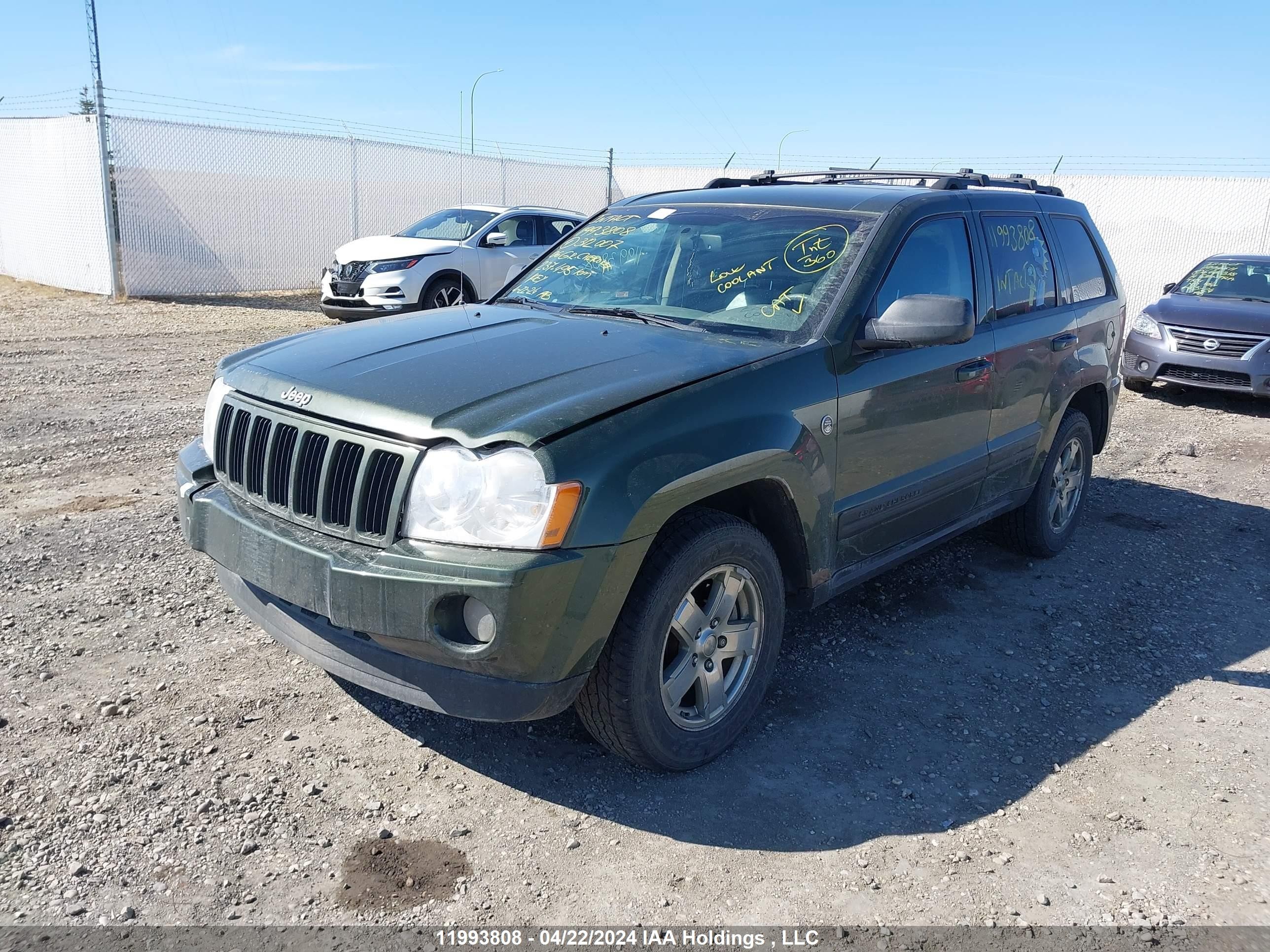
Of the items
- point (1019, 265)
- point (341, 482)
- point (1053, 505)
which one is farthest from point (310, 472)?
point (1053, 505)

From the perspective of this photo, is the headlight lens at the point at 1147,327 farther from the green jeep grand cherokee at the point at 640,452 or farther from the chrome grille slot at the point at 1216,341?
the green jeep grand cherokee at the point at 640,452

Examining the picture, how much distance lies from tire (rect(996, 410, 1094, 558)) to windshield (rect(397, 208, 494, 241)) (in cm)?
1001

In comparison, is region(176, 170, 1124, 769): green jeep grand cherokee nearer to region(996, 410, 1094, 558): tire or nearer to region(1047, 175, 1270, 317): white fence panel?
region(996, 410, 1094, 558): tire

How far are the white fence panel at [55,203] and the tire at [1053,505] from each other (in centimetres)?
1502

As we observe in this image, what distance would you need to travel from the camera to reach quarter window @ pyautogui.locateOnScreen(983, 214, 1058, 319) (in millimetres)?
4688

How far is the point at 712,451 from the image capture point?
3113mm

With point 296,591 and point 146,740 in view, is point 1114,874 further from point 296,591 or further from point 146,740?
point 146,740

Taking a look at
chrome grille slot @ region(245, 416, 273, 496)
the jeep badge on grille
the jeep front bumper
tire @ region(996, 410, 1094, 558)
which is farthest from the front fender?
tire @ region(996, 410, 1094, 558)

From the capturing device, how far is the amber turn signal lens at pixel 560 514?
8.96ft

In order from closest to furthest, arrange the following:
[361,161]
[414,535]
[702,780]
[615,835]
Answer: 1. [414,535]
2. [615,835]
3. [702,780]
4. [361,161]

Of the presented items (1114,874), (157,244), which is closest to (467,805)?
(1114,874)

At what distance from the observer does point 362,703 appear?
12.1ft

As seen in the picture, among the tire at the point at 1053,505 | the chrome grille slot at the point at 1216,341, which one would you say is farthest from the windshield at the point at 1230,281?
the tire at the point at 1053,505

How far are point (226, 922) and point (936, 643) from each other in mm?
3071
